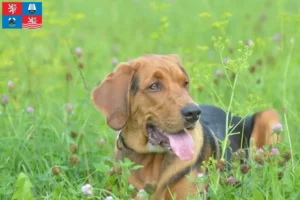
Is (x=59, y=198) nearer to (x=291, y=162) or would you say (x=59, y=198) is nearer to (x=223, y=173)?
(x=223, y=173)

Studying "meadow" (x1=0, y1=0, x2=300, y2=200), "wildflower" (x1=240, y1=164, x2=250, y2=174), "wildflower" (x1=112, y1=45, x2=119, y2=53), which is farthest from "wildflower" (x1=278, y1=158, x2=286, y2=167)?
"wildflower" (x1=112, y1=45, x2=119, y2=53)

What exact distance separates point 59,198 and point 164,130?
0.84 m

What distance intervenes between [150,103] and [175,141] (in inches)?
12.0

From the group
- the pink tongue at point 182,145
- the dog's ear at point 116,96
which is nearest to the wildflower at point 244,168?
the pink tongue at point 182,145

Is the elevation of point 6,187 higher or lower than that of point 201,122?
lower

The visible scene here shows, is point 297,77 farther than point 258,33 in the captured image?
No

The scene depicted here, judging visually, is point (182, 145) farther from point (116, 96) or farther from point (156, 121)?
point (116, 96)

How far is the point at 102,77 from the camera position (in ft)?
26.7

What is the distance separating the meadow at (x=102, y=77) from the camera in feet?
15.4

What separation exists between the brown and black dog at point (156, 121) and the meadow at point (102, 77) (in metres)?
0.22

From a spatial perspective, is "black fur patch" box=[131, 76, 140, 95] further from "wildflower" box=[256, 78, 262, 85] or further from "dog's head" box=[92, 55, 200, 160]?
"wildflower" box=[256, 78, 262, 85]

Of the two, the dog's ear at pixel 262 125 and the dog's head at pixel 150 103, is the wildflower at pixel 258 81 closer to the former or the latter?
the dog's ear at pixel 262 125

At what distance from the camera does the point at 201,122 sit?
5.65m

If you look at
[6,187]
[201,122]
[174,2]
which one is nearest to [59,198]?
[6,187]
